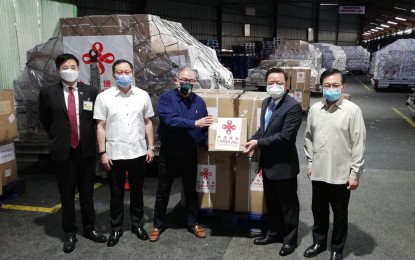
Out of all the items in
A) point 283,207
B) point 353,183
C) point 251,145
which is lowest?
point 283,207

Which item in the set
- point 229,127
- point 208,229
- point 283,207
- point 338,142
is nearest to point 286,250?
point 283,207

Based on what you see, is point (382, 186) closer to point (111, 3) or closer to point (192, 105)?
point (192, 105)

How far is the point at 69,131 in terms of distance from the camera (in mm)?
3484

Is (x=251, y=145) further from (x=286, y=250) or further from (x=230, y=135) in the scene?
(x=286, y=250)

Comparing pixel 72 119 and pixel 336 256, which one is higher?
pixel 72 119

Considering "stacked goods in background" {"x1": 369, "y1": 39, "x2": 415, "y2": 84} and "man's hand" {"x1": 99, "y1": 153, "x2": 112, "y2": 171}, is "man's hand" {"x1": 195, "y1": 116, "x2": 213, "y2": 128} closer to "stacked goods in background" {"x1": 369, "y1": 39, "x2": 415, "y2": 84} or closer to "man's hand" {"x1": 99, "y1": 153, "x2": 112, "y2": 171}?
"man's hand" {"x1": 99, "y1": 153, "x2": 112, "y2": 171}

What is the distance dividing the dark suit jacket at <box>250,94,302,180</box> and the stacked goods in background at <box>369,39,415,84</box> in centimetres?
1481

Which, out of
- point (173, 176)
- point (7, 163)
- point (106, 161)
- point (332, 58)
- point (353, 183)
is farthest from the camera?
point (332, 58)

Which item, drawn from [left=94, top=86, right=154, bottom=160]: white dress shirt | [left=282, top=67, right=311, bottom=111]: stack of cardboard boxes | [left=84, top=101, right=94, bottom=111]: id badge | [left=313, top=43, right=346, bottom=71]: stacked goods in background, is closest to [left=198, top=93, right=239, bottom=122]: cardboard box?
[left=94, top=86, right=154, bottom=160]: white dress shirt

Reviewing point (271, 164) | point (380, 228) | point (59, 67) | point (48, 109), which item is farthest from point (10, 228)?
point (380, 228)

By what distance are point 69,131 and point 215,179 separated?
156 cm

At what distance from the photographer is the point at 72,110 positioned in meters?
3.50

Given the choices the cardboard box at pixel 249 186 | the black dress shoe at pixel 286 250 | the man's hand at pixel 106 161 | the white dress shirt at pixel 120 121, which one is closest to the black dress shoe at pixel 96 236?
the man's hand at pixel 106 161

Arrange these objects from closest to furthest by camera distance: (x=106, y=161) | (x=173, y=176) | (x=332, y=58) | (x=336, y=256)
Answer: (x=336, y=256)
(x=106, y=161)
(x=173, y=176)
(x=332, y=58)
